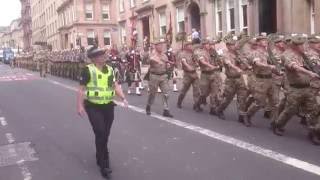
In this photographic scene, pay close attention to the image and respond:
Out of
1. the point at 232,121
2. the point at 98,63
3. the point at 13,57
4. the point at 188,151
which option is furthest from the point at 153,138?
the point at 13,57

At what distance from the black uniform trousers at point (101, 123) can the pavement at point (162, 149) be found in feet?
1.06

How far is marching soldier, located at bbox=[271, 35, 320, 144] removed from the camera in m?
8.69

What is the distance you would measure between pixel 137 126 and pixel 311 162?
466 centimetres

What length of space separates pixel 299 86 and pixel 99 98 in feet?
11.3

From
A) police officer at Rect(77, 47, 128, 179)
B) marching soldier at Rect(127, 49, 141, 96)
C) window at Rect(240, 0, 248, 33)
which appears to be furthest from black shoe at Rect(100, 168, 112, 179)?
window at Rect(240, 0, 248, 33)

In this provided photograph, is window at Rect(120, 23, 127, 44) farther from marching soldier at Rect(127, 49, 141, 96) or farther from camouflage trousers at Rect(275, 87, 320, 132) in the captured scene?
camouflage trousers at Rect(275, 87, 320, 132)

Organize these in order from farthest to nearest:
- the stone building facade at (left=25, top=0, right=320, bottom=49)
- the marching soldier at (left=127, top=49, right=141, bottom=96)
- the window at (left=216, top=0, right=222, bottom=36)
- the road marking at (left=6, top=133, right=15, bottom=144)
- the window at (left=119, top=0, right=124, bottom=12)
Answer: the window at (left=119, top=0, right=124, bottom=12) → the window at (left=216, top=0, right=222, bottom=36) → the stone building facade at (left=25, top=0, right=320, bottom=49) → the marching soldier at (left=127, top=49, right=141, bottom=96) → the road marking at (left=6, top=133, right=15, bottom=144)

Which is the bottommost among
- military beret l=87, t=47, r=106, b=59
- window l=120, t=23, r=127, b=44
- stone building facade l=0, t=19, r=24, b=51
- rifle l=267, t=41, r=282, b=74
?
rifle l=267, t=41, r=282, b=74

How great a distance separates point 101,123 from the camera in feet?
23.7

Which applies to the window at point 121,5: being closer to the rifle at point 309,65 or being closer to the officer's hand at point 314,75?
the rifle at point 309,65

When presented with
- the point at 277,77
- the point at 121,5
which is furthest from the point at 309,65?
the point at 121,5

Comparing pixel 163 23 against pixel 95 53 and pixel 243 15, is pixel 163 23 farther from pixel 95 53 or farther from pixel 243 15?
pixel 95 53

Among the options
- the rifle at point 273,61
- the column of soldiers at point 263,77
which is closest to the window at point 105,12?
the column of soldiers at point 263,77

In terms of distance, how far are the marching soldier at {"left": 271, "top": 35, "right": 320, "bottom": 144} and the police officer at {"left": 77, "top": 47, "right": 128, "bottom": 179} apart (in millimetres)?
3135
